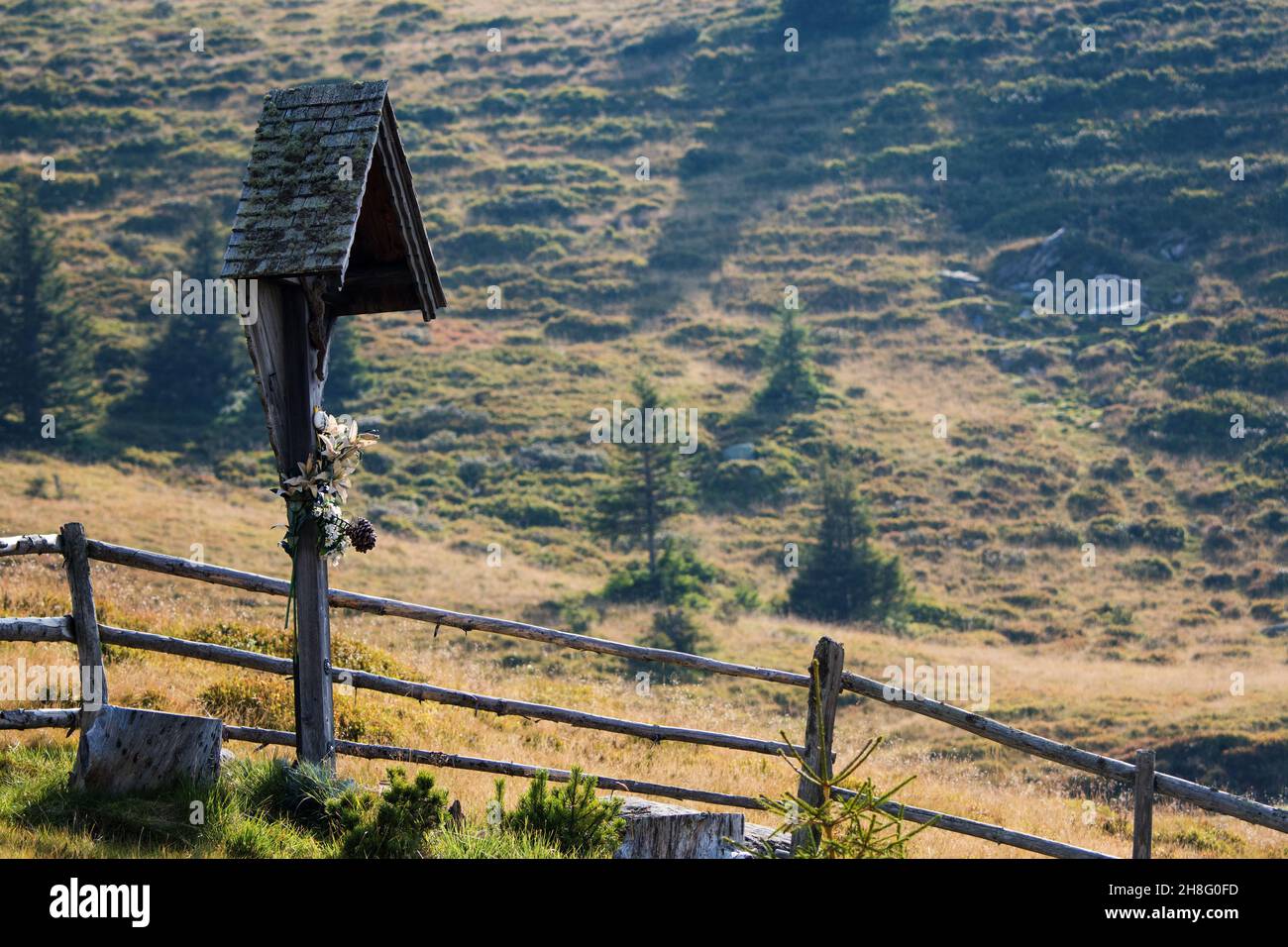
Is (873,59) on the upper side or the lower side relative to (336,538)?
upper

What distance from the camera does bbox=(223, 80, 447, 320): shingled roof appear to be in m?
7.13

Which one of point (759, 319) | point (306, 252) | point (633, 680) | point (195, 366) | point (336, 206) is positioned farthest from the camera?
point (759, 319)

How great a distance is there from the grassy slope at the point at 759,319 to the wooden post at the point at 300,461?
328 cm

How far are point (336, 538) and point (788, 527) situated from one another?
30.3 metres

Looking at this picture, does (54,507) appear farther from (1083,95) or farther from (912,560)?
(1083,95)

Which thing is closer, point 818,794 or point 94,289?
point 818,794

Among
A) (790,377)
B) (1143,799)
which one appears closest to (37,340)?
(790,377)

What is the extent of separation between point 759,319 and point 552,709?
41846mm

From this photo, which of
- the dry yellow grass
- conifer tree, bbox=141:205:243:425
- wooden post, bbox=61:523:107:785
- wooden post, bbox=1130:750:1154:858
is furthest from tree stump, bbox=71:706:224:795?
conifer tree, bbox=141:205:243:425

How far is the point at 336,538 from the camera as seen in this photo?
24.1ft

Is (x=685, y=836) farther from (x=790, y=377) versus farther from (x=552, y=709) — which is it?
(x=790, y=377)

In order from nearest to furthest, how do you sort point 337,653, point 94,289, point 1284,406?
point 337,653
point 1284,406
point 94,289

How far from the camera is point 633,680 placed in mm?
21891
